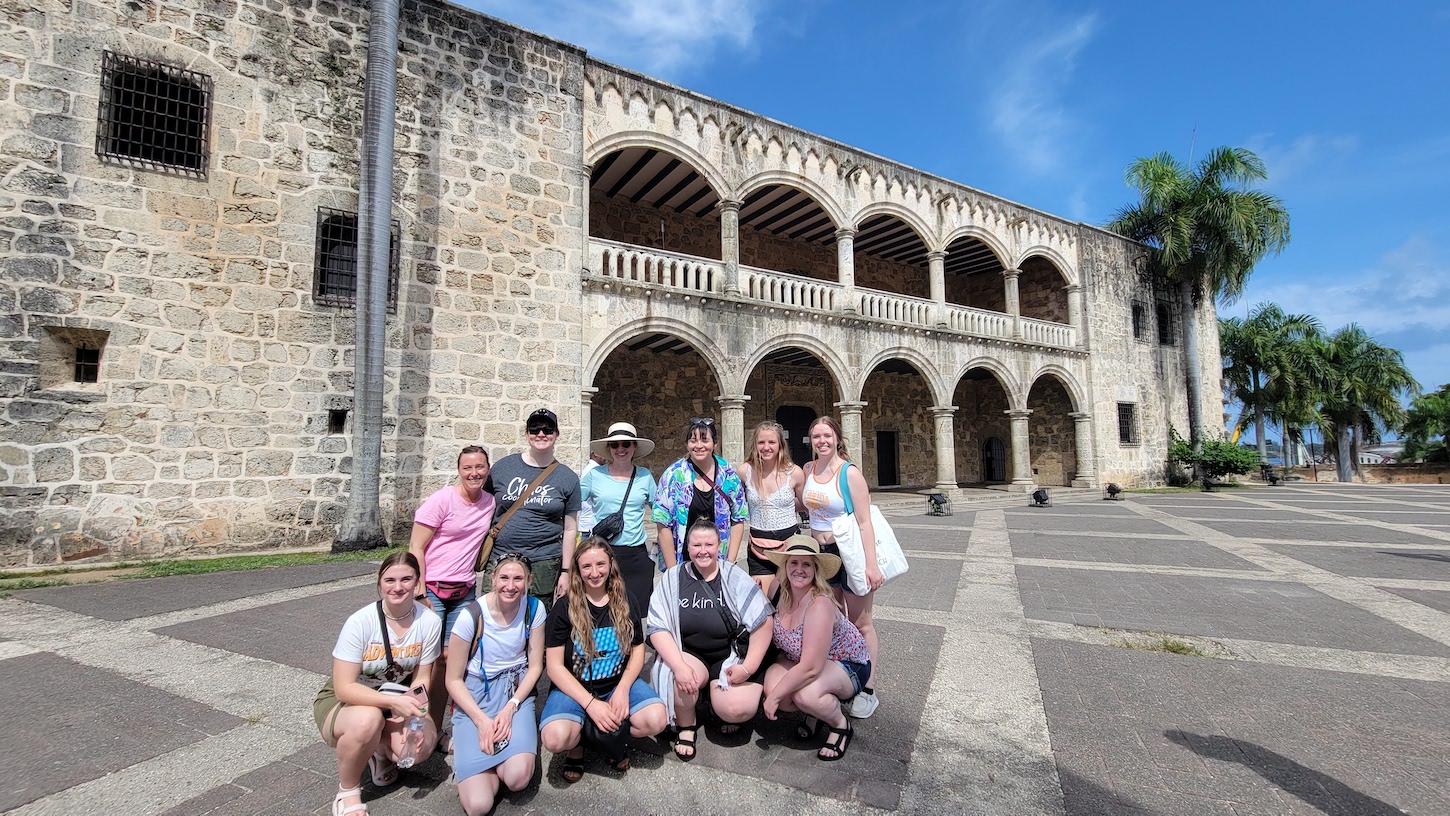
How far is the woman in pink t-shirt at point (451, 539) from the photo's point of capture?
3.13 meters

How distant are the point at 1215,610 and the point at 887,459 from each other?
1400 cm

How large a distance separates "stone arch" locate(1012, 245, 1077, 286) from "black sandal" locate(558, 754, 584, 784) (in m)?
17.1

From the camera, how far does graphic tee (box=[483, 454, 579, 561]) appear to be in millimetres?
3346

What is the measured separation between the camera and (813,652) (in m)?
2.71

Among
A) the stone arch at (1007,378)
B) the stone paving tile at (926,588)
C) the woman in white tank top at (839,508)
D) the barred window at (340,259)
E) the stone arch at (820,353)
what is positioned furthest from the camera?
the stone arch at (1007,378)

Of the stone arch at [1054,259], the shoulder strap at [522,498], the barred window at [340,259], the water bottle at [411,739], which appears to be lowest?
the water bottle at [411,739]

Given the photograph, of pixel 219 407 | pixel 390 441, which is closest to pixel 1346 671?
pixel 390 441

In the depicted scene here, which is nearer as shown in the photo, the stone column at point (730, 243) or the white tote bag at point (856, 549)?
the white tote bag at point (856, 549)

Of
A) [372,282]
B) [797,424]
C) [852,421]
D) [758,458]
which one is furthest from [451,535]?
[797,424]

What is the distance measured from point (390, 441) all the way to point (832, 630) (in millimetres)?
7887

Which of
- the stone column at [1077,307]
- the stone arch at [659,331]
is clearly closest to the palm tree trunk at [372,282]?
the stone arch at [659,331]

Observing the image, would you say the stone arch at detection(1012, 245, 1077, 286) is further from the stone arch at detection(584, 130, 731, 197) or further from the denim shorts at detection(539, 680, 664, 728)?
the denim shorts at detection(539, 680, 664, 728)

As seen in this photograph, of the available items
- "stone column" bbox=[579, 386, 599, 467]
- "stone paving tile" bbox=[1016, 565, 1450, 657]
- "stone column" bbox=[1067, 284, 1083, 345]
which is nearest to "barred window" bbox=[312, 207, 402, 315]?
"stone column" bbox=[579, 386, 599, 467]

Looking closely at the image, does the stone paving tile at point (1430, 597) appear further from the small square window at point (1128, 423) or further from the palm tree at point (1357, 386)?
the palm tree at point (1357, 386)
